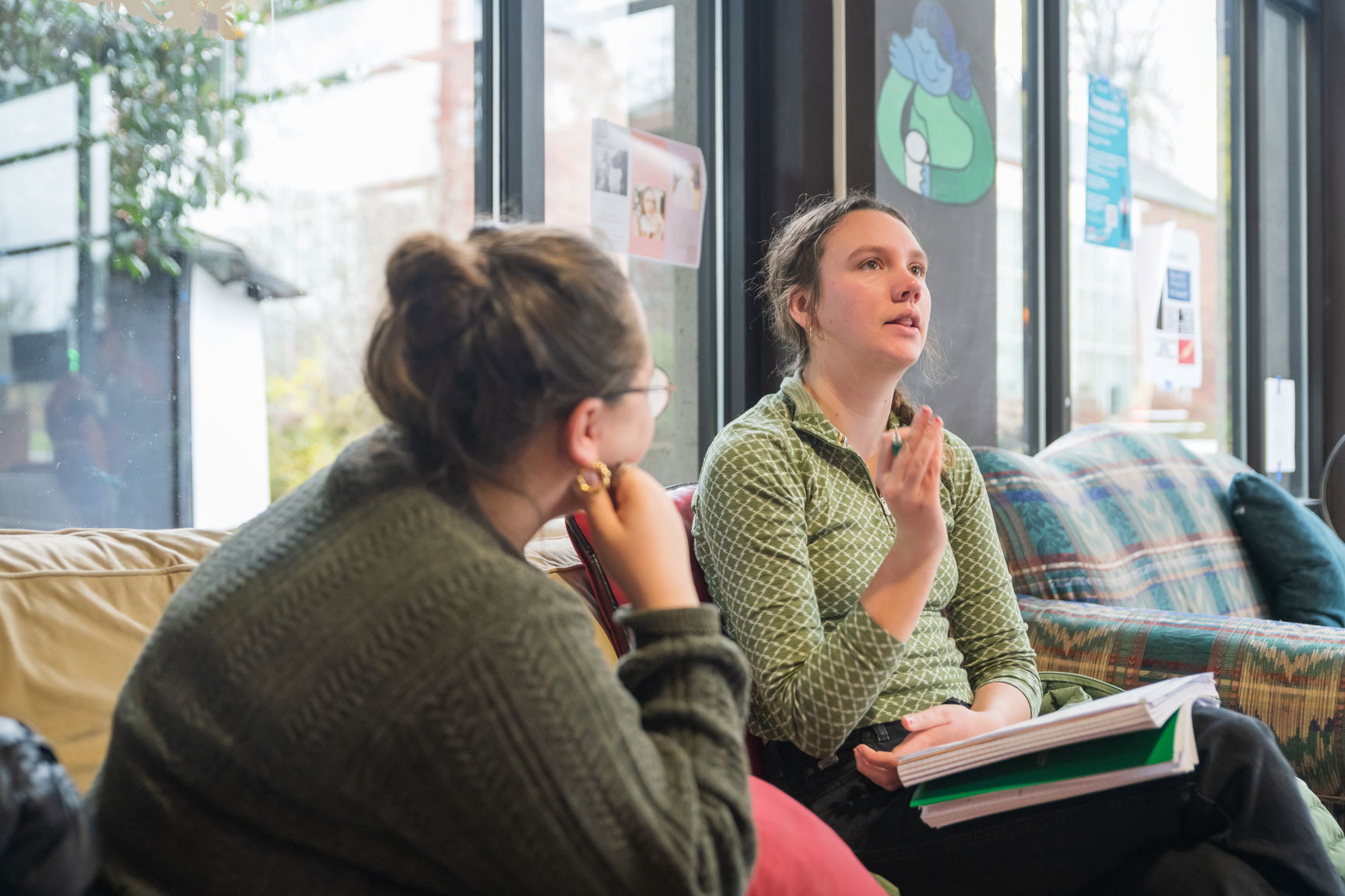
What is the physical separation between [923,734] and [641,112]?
1.42 m

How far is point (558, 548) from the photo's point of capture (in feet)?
5.16

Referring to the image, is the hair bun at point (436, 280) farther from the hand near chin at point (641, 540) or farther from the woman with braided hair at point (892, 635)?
the woman with braided hair at point (892, 635)

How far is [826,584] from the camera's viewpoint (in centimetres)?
145

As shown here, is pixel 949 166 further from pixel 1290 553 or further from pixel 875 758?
pixel 875 758

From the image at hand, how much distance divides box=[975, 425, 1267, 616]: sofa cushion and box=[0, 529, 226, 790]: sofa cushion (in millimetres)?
1437

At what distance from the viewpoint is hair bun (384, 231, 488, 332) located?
778 millimetres

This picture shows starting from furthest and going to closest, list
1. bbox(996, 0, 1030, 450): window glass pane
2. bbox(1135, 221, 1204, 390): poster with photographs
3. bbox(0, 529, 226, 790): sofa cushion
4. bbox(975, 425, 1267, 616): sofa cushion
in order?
1. bbox(1135, 221, 1204, 390): poster with photographs
2. bbox(996, 0, 1030, 450): window glass pane
3. bbox(975, 425, 1267, 616): sofa cushion
4. bbox(0, 529, 226, 790): sofa cushion

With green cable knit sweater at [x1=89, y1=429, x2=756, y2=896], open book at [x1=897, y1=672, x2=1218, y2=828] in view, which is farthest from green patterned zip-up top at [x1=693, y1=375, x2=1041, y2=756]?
green cable knit sweater at [x1=89, y1=429, x2=756, y2=896]

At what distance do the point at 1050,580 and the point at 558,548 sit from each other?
0.98m

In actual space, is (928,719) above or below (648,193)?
below

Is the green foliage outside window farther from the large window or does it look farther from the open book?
the open book

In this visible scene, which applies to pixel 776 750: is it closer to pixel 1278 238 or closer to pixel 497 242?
pixel 497 242

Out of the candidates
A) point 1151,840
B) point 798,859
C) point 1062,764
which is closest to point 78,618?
point 798,859

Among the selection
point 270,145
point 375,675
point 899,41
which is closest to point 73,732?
point 375,675
